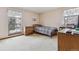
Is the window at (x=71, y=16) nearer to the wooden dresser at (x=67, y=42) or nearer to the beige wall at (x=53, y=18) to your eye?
the beige wall at (x=53, y=18)

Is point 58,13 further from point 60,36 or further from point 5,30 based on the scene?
point 5,30

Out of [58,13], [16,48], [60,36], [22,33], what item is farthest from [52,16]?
[16,48]

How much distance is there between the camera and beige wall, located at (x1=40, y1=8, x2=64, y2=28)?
1.47 m

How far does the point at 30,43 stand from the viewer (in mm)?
1479

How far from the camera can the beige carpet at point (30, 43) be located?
1.43 m

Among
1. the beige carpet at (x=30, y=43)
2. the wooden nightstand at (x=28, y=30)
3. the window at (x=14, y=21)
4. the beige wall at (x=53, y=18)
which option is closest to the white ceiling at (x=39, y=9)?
the beige wall at (x=53, y=18)

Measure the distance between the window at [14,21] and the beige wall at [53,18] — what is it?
38 centimetres

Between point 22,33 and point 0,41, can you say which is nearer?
point 0,41

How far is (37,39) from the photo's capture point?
4.92 feet

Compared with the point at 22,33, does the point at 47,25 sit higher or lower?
higher

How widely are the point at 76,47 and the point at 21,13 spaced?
3.53 ft

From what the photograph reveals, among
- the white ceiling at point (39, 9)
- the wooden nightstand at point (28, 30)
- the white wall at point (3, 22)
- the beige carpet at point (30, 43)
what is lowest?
the beige carpet at point (30, 43)

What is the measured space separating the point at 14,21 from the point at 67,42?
96 centimetres
